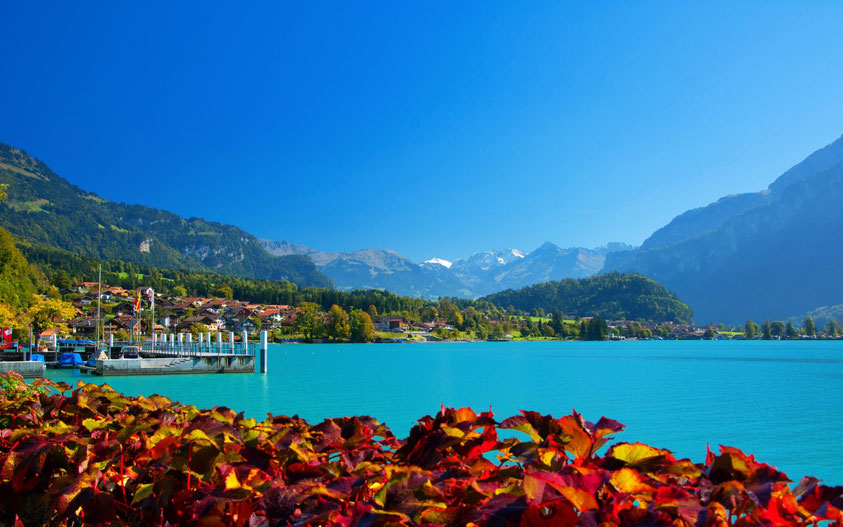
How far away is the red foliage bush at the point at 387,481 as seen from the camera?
4.26ft

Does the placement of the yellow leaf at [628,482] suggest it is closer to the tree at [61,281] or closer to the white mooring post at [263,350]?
the white mooring post at [263,350]

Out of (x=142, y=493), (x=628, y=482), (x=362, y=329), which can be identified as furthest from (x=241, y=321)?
(x=628, y=482)

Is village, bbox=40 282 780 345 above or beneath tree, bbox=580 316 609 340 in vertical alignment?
above

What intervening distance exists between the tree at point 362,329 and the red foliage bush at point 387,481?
149 m

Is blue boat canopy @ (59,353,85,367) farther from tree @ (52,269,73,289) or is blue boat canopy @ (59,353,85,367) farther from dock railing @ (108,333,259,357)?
tree @ (52,269,73,289)

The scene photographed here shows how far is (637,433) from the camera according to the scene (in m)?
21.7

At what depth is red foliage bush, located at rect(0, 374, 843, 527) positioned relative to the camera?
51.1 inches

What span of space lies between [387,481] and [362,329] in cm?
15036

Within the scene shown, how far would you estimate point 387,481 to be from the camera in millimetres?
1498

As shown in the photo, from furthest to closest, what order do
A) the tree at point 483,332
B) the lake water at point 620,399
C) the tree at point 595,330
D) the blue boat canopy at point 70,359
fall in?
the tree at point 595,330 < the tree at point 483,332 < the blue boat canopy at point 70,359 < the lake water at point 620,399

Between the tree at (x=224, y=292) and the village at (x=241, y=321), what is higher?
the tree at (x=224, y=292)

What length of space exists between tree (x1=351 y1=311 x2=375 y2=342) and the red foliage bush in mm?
148876

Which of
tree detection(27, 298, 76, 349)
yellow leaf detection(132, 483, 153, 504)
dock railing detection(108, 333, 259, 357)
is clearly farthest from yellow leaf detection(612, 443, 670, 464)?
tree detection(27, 298, 76, 349)

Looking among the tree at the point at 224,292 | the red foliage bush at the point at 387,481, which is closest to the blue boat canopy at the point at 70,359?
the red foliage bush at the point at 387,481
